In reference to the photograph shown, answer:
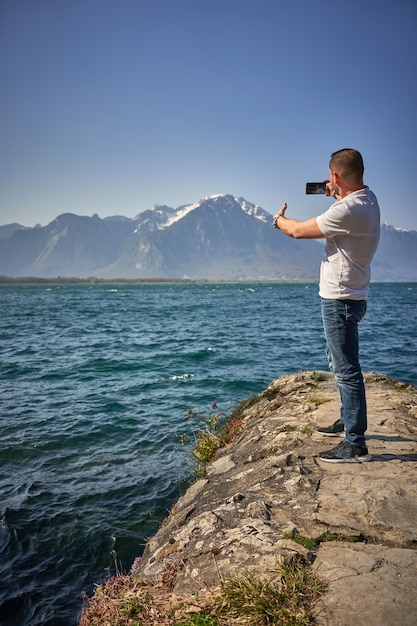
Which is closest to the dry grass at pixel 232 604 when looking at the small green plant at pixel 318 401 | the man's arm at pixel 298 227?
the man's arm at pixel 298 227

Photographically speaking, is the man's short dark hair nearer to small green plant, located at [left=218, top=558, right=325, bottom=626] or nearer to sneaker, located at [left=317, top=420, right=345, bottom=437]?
sneaker, located at [left=317, top=420, right=345, bottom=437]

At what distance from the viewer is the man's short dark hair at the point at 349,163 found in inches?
164

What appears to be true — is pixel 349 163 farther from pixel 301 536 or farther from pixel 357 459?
pixel 301 536

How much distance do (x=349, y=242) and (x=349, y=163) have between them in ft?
2.78

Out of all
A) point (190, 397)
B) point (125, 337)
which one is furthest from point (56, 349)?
point (190, 397)

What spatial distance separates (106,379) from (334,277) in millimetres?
12597

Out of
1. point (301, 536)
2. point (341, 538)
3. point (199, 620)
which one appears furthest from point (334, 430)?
point (199, 620)

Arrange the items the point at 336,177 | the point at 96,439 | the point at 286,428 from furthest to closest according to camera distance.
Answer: the point at 96,439 < the point at 286,428 < the point at 336,177

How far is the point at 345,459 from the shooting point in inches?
174

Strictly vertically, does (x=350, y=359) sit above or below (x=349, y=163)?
below

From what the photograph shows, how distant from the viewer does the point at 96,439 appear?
9.72 metres

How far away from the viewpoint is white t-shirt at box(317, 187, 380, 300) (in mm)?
4086

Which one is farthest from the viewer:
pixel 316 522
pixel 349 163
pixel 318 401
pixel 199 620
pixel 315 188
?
pixel 318 401

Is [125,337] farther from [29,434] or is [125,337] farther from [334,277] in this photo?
[334,277]
